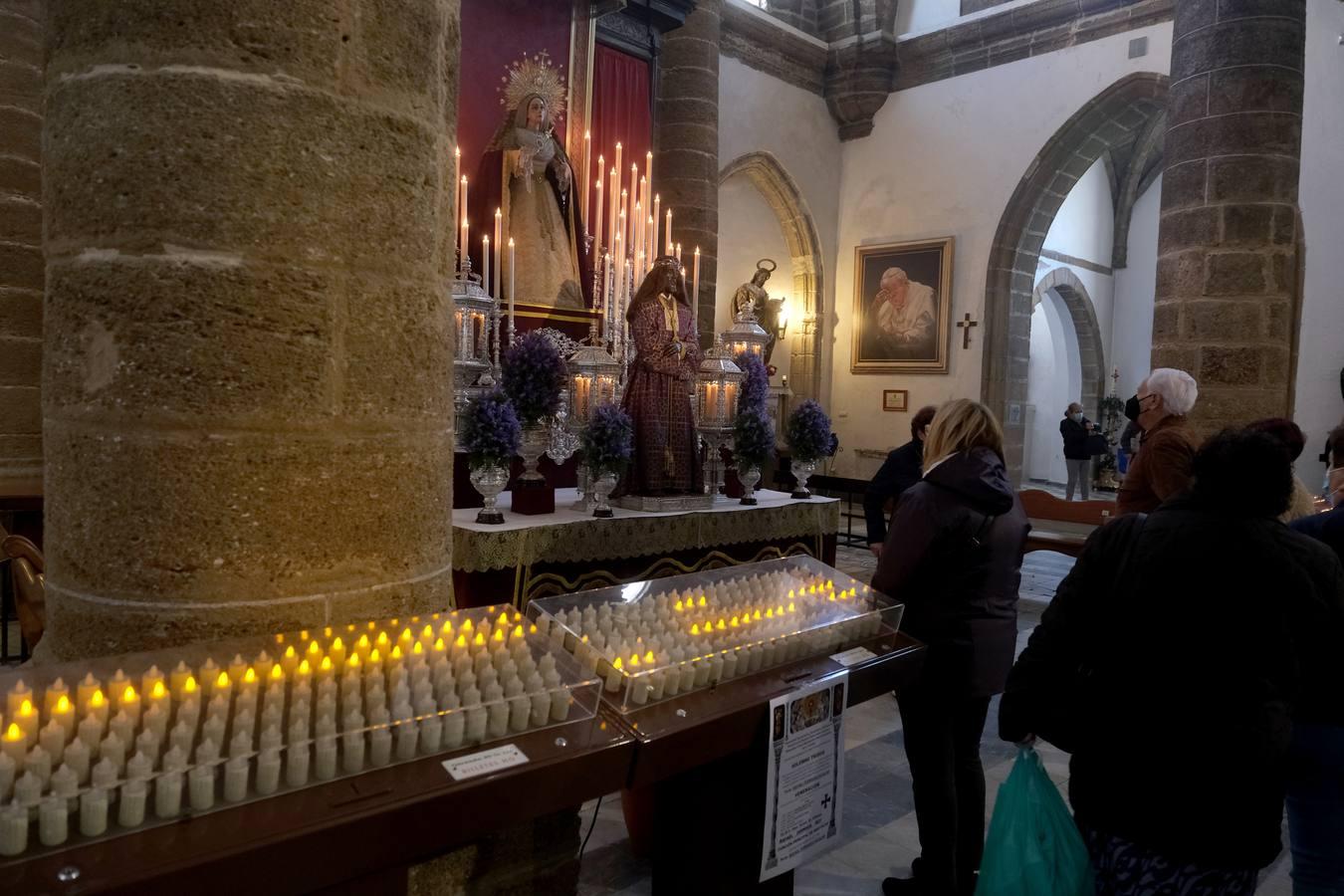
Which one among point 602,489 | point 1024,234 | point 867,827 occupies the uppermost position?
point 1024,234

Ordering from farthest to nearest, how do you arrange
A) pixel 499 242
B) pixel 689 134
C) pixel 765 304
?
pixel 765 304 → pixel 689 134 → pixel 499 242

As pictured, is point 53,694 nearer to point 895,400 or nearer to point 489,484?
point 489,484

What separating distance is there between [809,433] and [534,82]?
4.79 metres

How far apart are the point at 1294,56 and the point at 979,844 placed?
562 centimetres

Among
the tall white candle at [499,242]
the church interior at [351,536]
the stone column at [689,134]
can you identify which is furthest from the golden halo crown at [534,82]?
the church interior at [351,536]

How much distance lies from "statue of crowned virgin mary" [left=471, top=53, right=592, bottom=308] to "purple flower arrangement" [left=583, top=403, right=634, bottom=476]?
140 inches

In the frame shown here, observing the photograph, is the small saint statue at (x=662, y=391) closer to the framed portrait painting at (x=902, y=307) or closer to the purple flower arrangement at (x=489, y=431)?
the purple flower arrangement at (x=489, y=431)

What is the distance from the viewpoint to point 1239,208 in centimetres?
579

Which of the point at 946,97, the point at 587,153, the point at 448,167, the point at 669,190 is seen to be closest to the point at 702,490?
the point at 448,167

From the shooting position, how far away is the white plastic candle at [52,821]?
3.46 feet

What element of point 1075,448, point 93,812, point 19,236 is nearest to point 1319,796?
point 93,812

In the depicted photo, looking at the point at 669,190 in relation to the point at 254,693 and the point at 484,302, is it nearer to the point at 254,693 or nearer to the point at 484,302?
the point at 484,302

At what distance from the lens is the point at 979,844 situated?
2.69 metres

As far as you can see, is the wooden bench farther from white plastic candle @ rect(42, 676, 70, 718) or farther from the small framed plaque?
the small framed plaque
